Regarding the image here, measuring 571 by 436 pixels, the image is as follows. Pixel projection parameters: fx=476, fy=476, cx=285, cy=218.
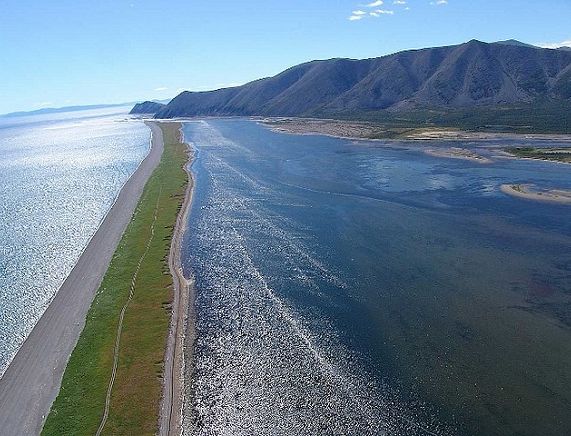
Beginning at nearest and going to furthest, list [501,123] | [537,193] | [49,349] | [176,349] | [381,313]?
[176,349] < [49,349] < [381,313] < [537,193] < [501,123]

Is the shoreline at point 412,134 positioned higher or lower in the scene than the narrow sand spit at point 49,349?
lower

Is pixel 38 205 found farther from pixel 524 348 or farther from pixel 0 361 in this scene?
pixel 524 348

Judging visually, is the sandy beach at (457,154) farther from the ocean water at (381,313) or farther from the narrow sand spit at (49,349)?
the narrow sand spit at (49,349)

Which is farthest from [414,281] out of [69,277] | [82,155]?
[82,155]

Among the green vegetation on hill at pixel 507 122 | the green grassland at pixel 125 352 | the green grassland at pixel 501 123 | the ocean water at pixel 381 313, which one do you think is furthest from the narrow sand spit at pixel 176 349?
the green vegetation on hill at pixel 507 122

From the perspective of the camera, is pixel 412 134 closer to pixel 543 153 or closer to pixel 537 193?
pixel 543 153

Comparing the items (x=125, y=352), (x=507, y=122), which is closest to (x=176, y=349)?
(x=125, y=352)
